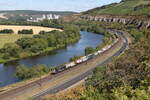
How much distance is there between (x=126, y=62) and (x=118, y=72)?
25.8ft

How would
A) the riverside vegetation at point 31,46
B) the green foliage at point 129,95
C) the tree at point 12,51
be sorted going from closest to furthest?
the green foliage at point 129,95, the tree at point 12,51, the riverside vegetation at point 31,46

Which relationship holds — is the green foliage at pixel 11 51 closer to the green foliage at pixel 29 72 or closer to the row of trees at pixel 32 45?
the row of trees at pixel 32 45

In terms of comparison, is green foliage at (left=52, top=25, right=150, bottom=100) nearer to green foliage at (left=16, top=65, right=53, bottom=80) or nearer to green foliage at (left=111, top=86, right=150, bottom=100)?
green foliage at (left=111, top=86, right=150, bottom=100)

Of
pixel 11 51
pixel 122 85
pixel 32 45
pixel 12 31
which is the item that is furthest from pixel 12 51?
pixel 12 31

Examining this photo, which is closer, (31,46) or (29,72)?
(29,72)

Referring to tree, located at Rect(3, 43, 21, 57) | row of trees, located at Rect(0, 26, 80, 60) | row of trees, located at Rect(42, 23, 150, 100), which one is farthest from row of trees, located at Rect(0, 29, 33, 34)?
row of trees, located at Rect(42, 23, 150, 100)

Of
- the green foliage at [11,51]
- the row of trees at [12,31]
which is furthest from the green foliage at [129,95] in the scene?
the row of trees at [12,31]

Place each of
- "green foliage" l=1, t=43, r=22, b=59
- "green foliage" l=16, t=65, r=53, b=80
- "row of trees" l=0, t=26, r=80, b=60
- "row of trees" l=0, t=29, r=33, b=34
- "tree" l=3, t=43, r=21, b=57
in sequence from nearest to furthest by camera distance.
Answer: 1. "green foliage" l=16, t=65, r=53, b=80
2. "green foliage" l=1, t=43, r=22, b=59
3. "tree" l=3, t=43, r=21, b=57
4. "row of trees" l=0, t=26, r=80, b=60
5. "row of trees" l=0, t=29, r=33, b=34

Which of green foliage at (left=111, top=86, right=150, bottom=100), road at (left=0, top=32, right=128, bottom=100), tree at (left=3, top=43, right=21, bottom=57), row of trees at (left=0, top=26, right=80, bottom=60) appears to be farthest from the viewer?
row of trees at (left=0, top=26, right=80, bottom=60)

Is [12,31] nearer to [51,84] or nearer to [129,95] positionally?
[51,84]

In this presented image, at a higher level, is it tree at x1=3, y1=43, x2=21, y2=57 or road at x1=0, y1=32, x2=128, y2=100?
road at x1=0, y1=32, x2=128, y2=100

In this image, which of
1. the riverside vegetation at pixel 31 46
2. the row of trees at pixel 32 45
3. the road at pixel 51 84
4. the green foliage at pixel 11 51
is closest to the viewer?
the road at pixel 51 84

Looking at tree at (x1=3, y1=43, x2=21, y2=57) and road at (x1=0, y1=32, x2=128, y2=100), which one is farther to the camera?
tree at (x1=3, y1=43, x2=21, y2=57)

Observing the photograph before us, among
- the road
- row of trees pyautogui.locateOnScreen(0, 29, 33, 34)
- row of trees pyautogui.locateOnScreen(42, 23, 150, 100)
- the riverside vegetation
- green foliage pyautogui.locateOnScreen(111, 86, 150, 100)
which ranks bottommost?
row of trees pyautogui.locateOnScreen(0, 29, 33, 34)
